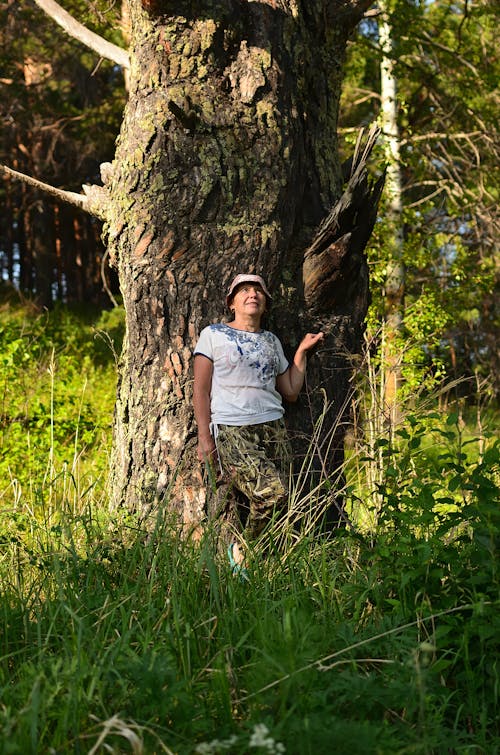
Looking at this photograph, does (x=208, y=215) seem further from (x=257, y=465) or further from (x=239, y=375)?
(x=257, y=465)

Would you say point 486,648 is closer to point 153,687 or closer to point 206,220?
point 153,687

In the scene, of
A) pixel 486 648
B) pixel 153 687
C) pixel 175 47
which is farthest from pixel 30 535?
pixel 175 47

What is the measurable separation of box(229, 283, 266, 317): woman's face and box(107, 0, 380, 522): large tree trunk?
0.55ft

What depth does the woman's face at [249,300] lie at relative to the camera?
449 centimetres

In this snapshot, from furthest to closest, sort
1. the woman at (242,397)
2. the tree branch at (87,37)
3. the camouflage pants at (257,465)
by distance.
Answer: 1. the tree branch at (87,37)
2. the woman at (242,397)
3. the camouflage pants at (257,465)

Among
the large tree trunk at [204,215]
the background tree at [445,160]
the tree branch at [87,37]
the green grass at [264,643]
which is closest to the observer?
the green grass at [264,643]

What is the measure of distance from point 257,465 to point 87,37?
362 centimetres

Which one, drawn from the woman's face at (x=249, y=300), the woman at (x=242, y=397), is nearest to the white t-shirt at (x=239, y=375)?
the woman at (x=242, y=397)

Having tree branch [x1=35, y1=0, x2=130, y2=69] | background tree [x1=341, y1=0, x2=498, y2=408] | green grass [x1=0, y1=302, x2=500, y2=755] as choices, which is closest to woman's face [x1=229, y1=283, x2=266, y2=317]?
green grass [x1=0, y1=302, x2=500, y2=755]

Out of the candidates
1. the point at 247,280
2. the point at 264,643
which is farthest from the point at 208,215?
the point at 264,643

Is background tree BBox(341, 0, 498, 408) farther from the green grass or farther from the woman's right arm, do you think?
the green grass

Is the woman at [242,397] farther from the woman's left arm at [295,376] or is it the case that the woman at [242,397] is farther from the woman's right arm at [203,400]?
the woman's left arm at [295,376]

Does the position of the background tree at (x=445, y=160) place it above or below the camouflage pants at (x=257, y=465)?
above

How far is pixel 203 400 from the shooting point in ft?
14.8
